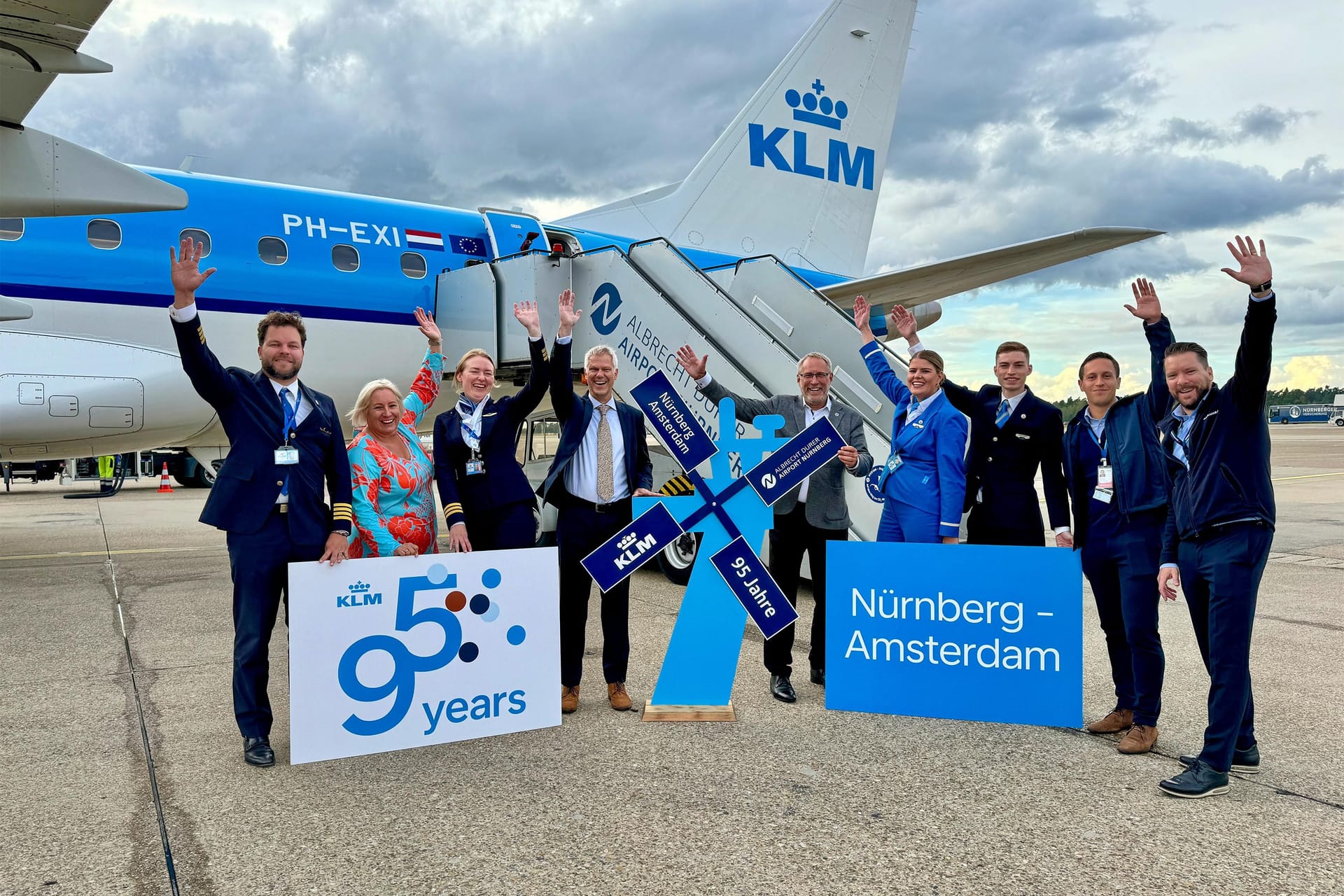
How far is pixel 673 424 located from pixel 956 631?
5.55 ft

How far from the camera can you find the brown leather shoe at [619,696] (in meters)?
4.34

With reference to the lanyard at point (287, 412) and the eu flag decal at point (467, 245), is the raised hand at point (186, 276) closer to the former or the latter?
the lanyard at point (287, 412)

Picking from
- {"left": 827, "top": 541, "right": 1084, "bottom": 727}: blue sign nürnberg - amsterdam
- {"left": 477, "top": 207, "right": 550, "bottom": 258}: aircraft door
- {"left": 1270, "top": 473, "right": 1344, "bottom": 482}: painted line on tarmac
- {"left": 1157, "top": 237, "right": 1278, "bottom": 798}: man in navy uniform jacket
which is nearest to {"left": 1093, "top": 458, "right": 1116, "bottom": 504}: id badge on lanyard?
{"left": 827, "top": 541, "right": 1084, "bottom": 727}: blue sign nürnberg - amsterdam

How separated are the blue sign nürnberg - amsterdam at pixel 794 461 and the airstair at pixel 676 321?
5.94 ft

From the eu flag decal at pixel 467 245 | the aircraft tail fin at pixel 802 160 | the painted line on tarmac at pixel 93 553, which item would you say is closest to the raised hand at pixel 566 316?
the eu flag decal at pixel 467 245

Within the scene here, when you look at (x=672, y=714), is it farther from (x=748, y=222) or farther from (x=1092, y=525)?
(x=748, y=222)

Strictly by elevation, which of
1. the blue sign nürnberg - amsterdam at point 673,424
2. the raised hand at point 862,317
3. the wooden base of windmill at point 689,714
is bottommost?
the wooden base of windmill at point 689,714

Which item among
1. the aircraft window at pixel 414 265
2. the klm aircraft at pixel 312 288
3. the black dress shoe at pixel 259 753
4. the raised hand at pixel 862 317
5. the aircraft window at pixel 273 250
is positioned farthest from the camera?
the aircraft window at pixel 414 265

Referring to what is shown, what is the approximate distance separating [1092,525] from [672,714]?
83.2 inches

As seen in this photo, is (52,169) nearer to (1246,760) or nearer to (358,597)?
(358,597)

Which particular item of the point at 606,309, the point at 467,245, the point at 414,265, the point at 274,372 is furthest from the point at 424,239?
the point at 274,372

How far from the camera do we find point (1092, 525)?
13.2 ft

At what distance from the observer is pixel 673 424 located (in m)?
4.44

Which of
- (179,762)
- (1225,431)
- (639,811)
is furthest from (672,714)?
(1225,431)
